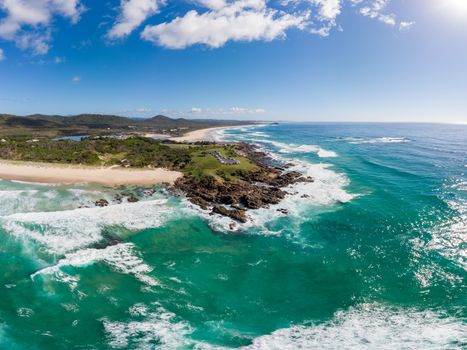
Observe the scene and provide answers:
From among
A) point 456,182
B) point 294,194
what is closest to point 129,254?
point 294,194

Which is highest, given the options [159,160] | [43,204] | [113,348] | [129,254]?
[159,160]

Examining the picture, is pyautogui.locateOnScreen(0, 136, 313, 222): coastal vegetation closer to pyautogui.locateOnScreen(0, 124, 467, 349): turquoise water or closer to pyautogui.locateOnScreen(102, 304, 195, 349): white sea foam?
pyautogui.locateOnScreen(0, 124, 467, 349): turquoise water

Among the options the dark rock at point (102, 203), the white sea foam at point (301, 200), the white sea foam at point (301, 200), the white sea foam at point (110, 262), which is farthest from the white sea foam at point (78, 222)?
the white sea foam at point (301, 200)

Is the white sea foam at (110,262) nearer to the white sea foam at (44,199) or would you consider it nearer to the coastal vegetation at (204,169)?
the coastal vegetation at (204,169)

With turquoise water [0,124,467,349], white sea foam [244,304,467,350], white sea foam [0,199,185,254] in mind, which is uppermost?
white sea foam [0,199,185,254]

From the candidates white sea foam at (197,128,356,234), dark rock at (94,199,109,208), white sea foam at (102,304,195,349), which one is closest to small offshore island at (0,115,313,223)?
dark rock at (94,199,109,208)

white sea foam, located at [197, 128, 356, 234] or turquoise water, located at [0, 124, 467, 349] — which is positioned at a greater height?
white sea foam, located at [197, 128, 356, 234]

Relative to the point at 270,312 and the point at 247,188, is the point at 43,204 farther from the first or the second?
the point at 270,312
